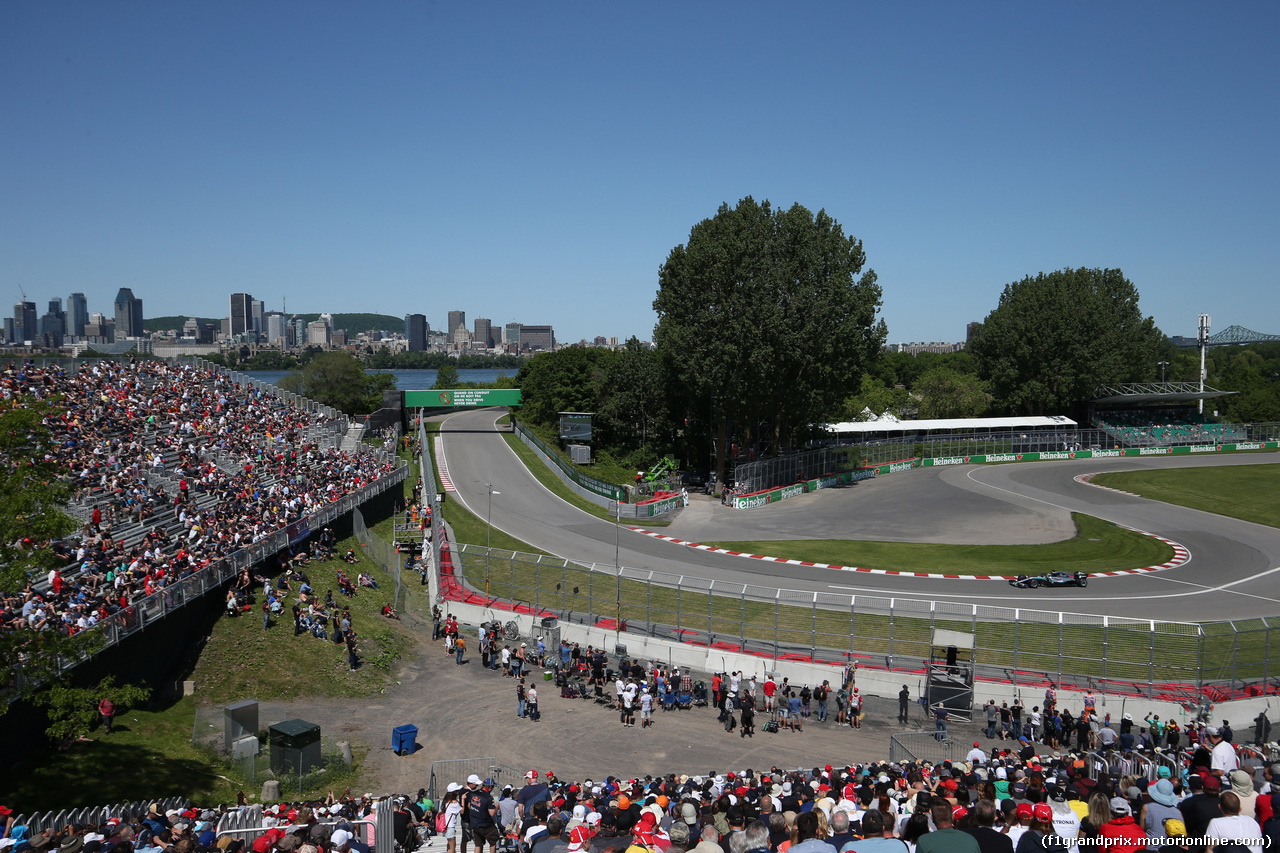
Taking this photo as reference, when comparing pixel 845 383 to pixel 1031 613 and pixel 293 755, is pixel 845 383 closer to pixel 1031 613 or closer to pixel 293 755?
pixel 1031 613

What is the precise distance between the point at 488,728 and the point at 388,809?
1064 cm

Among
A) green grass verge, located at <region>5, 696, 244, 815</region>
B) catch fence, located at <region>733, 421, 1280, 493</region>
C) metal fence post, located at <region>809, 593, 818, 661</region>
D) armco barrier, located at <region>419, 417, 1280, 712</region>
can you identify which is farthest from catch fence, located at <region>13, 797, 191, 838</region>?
catch fence, located at <region>733, 421, 1280, 493</region>

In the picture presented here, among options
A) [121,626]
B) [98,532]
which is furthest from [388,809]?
[98,532]

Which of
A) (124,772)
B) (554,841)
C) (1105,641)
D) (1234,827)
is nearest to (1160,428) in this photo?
(1105,641)

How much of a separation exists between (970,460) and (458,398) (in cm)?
5487

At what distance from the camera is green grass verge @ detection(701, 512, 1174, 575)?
130 ft

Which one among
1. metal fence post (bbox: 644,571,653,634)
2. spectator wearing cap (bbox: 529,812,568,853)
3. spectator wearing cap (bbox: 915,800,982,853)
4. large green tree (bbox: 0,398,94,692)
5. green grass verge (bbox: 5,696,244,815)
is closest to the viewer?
spectator wearing cap (bbox: 915,800,982,853)

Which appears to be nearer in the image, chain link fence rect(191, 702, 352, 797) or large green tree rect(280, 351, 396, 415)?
chain link fence rect(191, 702, 352, 797)

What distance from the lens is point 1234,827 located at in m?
7.40

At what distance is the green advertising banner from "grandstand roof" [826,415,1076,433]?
36.2 m

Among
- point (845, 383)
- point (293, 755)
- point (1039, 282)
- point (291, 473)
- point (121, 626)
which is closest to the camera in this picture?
point (293, 755)

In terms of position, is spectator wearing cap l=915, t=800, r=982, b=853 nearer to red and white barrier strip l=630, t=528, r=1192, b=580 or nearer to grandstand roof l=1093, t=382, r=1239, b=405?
red and white barrier strip l=630, t=528, r=1192, b=580

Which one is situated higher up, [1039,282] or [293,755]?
[1039,282]

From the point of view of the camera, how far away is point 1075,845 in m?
8.02
